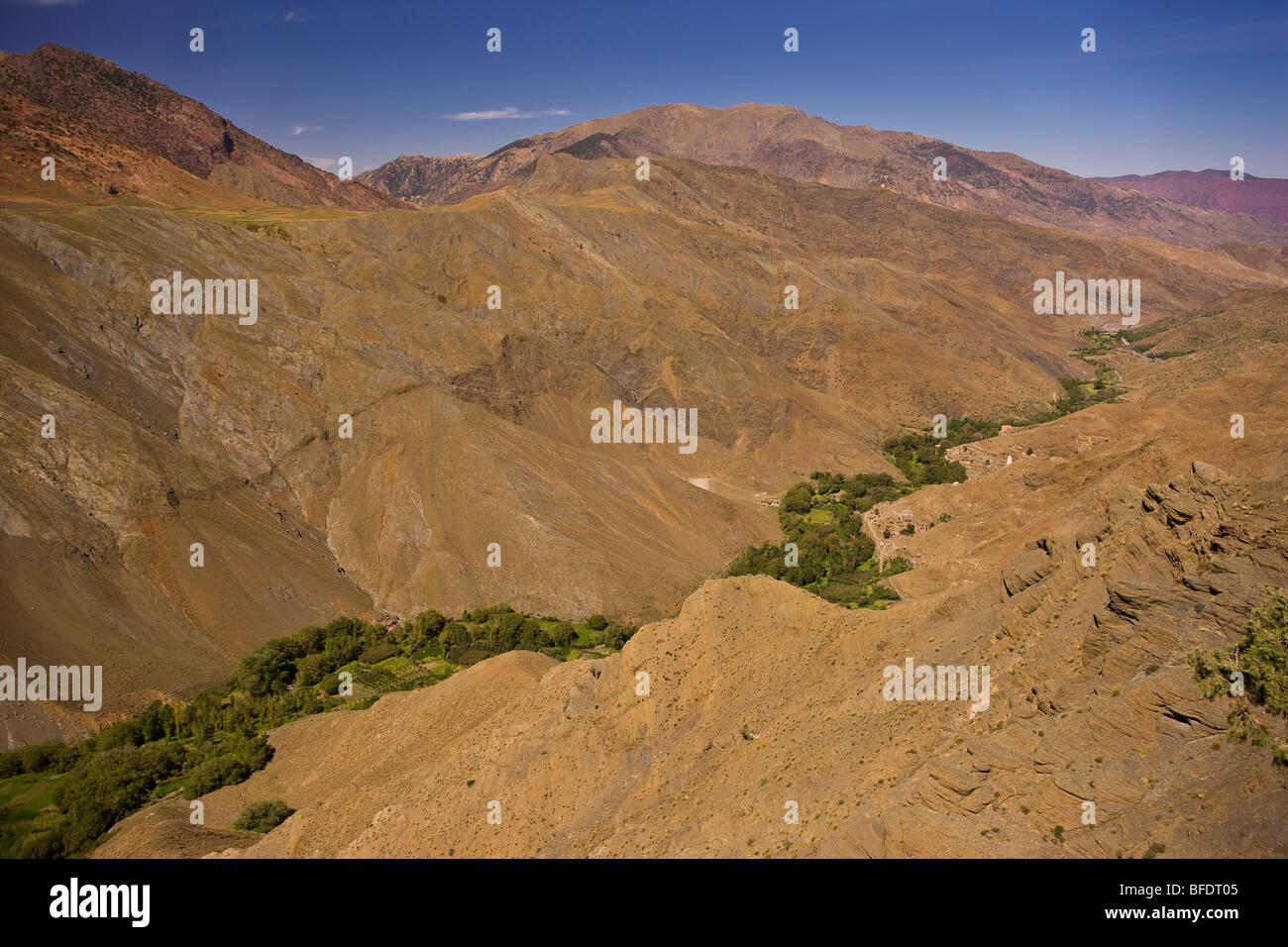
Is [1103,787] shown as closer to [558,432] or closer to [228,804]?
[228,804]

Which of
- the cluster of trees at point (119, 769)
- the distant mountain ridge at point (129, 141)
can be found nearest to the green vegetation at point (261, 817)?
the cluster of trees at point (119, 769)

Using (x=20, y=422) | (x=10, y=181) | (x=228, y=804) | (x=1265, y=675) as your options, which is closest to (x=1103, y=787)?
(x=1265, y=675)

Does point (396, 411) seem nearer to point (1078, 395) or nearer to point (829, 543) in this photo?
point (829, 543)

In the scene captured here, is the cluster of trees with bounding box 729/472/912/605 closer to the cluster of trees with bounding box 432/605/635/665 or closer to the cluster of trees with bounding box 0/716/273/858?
the cluster of trees with bounding box 432/605/635/665

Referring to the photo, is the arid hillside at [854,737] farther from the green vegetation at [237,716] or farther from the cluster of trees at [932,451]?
the cluster of trees at [932,451]

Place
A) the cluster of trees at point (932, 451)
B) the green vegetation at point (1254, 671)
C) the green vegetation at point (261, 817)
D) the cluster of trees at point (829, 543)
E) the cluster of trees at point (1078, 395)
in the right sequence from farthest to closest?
1. the cluster of trees at point (1078, 395)
2. the cluster of trees at point (932, 451)
3. the cluster of trees at point (829, 543)
4. the green vegetation at point (261, 817)
5. the green vegetation at point (1254, 671)

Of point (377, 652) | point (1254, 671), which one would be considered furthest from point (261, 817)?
point (1254, 671)

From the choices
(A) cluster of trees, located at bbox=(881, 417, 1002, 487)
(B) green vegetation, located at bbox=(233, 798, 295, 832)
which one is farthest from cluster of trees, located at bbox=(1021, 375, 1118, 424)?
(B) green vegetation, located at bbox=(233, 798, 295, 832)
